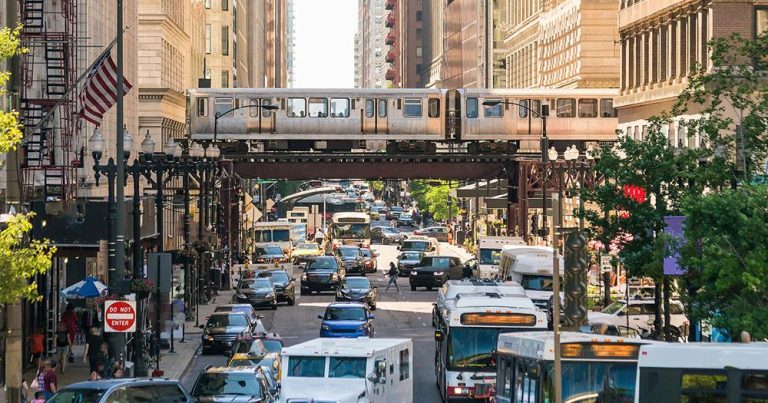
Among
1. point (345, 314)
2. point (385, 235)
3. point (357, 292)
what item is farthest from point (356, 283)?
point (385, 235)

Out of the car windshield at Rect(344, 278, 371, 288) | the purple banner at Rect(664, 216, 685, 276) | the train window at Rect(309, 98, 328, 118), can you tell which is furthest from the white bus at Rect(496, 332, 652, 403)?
the train window at Rect(309, 98, 328, 118)

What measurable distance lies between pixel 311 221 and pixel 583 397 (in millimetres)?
104177

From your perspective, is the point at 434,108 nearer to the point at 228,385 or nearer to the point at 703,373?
the point at 228,385

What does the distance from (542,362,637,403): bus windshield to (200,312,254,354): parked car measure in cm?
2233

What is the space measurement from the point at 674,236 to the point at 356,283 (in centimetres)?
→ 2776

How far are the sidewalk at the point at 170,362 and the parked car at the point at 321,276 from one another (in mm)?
13108

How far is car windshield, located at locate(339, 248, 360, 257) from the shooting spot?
84.7 metres

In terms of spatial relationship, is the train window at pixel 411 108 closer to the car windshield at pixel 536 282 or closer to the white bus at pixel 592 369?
the car windshield at pixel 536 282

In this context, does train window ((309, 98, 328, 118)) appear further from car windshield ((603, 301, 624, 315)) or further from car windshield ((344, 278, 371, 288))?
car windshield ((603, 301, 624, 315))

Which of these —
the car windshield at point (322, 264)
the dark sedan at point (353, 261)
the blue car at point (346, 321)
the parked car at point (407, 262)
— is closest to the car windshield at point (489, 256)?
the car windshield at point (322, 264)

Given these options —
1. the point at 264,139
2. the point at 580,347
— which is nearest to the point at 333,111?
the point at 264,139

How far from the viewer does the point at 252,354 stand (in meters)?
36.0

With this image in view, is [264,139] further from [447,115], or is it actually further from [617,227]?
[617,227]

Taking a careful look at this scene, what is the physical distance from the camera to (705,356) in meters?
19.8
